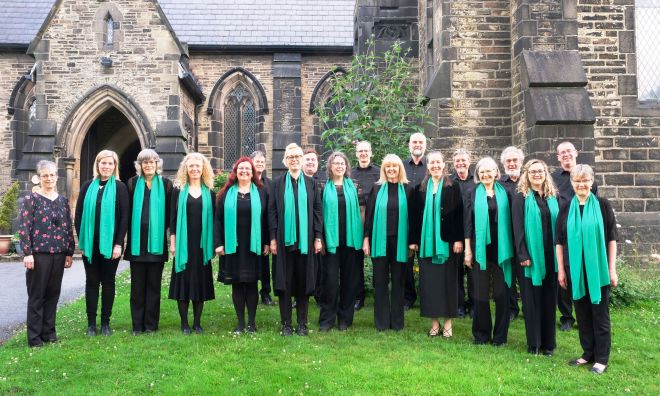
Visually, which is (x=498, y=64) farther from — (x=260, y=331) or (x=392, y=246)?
(x=260, y=331)

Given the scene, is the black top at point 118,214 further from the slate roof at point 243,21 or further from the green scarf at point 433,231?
the slate roof at point 243,21

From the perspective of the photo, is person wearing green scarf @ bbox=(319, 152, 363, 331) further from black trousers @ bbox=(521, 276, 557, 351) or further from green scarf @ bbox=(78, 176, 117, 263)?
green scarf @ bbox=(78, 176, 117, 263)

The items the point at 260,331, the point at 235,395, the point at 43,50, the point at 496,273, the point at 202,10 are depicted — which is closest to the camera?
the point at 235,395

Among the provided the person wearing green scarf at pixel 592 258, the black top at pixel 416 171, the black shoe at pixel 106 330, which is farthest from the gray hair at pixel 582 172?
the black shoe at pixel 106 330

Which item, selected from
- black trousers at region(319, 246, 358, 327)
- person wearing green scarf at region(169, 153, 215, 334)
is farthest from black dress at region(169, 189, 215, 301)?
black trousers at region(319, 246, 358, 327)

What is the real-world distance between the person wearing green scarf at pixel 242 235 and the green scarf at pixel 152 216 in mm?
664

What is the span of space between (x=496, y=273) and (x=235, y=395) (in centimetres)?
299

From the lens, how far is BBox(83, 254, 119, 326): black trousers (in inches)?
259

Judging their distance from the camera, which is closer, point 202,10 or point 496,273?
point 496,273

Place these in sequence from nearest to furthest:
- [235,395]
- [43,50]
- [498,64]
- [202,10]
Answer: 1. [235,395]
2. [498,64]
3. [43,50]
4. [202,10]

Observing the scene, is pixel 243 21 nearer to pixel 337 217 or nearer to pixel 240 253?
pixel 337 217

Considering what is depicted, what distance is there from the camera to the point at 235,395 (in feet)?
15.3

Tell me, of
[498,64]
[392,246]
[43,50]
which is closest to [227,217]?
[392,246]

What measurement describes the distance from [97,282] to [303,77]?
15.7 meters
